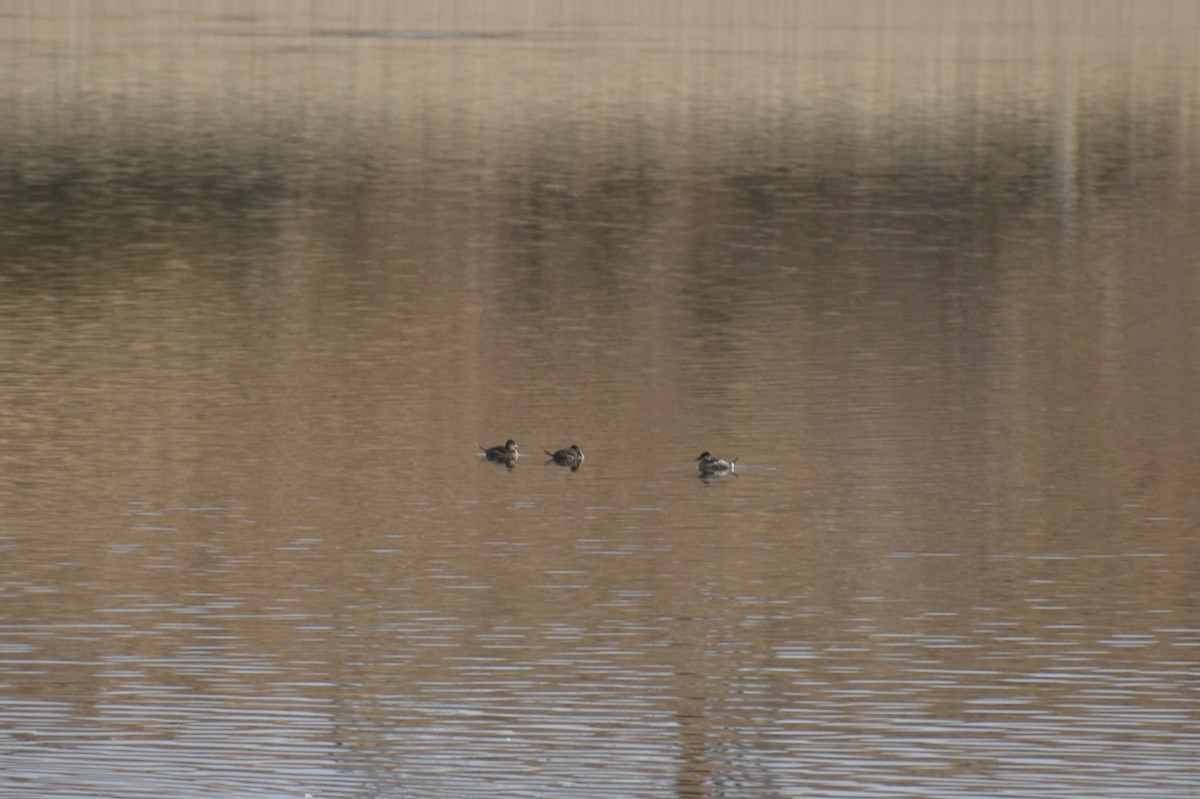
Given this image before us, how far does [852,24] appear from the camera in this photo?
12319 centimetres

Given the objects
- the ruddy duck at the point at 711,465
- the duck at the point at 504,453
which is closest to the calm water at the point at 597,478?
the ruddy duck at the point at 711,465

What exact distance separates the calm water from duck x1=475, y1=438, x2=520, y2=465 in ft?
1.27

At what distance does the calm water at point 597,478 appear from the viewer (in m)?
14.9

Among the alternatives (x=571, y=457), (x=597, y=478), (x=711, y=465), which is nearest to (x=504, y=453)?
(x=571, y=457)

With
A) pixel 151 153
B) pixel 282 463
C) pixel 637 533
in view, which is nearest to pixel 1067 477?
pixel 637 533

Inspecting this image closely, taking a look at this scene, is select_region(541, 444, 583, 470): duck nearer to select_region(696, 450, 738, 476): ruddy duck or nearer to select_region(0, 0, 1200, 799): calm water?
select_region(0, 0, 1200, 799): calm water

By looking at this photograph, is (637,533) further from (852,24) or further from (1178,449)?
(852,24)

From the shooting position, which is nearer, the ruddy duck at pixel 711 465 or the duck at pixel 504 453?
the ruddy duck at pixel 711 465

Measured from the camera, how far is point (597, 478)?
22.6 m

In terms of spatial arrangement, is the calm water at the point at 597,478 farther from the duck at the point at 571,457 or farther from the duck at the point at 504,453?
the duck at the point at 504,453

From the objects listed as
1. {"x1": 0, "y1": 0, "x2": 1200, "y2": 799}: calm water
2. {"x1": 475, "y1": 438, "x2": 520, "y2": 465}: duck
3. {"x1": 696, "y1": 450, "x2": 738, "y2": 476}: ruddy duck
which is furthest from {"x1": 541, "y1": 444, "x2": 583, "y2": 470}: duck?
{"x1": 696, "y1": 450, "x2": 738, "y2": 476}: ruddy duck

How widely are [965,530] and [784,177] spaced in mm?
33173

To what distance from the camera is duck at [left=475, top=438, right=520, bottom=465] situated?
23.0 m

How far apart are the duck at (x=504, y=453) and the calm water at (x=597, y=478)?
39 centimetres
